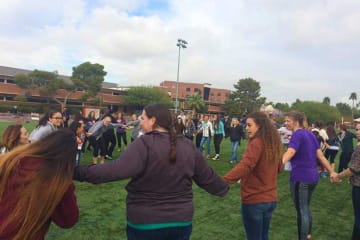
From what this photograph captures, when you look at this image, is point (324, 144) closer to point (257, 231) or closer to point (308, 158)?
point (308, 158)

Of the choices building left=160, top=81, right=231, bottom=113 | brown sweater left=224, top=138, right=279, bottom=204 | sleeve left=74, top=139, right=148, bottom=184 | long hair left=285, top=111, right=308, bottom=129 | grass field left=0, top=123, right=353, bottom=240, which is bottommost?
grass field left=0, top=123, right=353, bottom=240

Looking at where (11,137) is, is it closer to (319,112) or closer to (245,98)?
(245,98)

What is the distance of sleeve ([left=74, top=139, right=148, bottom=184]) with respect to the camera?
2.38m

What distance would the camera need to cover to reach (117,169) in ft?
7.86

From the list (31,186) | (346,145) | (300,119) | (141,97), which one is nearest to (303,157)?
(300,119)

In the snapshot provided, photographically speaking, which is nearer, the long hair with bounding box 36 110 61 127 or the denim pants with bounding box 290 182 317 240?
the denim pants with bounding box 290 182 317 240

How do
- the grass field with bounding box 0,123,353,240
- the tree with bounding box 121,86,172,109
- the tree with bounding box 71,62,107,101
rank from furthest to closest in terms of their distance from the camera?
the tree with bounding box 121,86,172,109 < the tree with bounding box 71,62,107,101 < the grass field with bounding box 0,123,353,240

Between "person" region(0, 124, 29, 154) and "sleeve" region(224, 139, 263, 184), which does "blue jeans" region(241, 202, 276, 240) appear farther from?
"person" region(0, 124, 29, 154)

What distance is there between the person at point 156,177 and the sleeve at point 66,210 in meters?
0.25

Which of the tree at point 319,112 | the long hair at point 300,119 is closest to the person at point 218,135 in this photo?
the long hair at point 300,119

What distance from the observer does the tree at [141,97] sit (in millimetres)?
80250

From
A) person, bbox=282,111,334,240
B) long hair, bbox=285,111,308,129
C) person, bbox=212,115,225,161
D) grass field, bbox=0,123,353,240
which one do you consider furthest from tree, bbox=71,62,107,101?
person, bbox=282,111,334,240

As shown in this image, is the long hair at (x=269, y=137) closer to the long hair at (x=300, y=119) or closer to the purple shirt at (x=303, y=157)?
the purple shirt at (x=303, y=157)

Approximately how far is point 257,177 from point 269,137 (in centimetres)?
42
